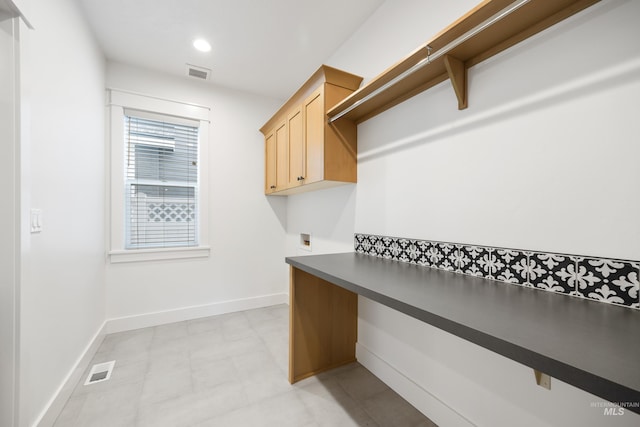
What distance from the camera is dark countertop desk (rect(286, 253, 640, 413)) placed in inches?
20.9

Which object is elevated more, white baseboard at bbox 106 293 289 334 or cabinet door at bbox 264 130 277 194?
cabinet door at bbox 264 130 277 194

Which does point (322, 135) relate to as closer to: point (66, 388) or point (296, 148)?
point (296, 148)

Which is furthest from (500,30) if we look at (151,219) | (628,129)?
(151,219)

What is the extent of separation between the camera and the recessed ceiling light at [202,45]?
2365 mm

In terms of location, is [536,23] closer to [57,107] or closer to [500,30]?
[500,30]

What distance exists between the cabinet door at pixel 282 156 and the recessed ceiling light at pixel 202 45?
0.93 m

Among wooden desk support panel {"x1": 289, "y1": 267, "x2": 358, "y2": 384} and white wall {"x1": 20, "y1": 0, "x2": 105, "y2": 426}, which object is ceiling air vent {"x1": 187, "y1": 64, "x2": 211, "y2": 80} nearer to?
white wall {"x1": 20, "y1": 0, "x2": 105, "y2": 426}

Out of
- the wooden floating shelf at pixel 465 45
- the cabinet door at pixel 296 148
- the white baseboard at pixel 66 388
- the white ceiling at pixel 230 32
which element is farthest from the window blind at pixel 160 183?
the wooden floating shelf at pixel 465 45

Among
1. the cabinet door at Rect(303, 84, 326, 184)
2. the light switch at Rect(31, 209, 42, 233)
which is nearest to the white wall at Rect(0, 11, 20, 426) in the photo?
the light switch at Rect(31, 209, 42, 233)

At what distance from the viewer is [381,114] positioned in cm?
191

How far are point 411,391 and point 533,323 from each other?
1154 millimetres

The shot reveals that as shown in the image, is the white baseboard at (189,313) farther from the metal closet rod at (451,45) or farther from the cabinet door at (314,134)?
the metal closet rod at (451,45)

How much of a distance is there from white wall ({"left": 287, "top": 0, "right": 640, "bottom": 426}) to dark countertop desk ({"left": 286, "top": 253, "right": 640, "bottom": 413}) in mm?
235

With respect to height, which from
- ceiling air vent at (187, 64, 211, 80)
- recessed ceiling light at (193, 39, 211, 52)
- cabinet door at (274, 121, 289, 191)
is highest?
recessed ceiling light at (193, 39, 211, 52)
